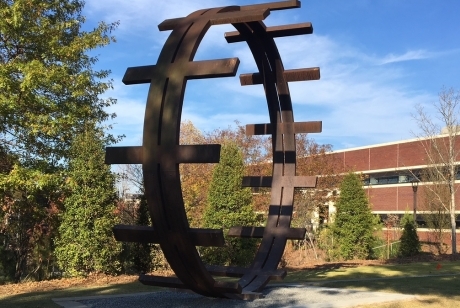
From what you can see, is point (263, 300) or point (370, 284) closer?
point (263, 300)

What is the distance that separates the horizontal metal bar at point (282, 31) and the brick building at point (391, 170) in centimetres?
2643

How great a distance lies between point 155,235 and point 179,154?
3.81 ft

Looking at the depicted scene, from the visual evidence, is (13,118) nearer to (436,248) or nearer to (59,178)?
(59,178)

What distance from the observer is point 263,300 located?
832cm

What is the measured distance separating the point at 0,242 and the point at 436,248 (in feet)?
61.8

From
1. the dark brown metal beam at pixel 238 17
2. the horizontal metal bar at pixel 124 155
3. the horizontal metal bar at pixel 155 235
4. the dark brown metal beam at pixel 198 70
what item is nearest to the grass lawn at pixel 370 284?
the horizontal metal bar at pixel 155 235

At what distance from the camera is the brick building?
36.0 metres

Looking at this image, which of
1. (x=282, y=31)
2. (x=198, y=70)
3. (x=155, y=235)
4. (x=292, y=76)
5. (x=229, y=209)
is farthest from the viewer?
(x=229, y=209)

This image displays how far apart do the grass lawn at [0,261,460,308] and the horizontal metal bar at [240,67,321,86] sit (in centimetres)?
413

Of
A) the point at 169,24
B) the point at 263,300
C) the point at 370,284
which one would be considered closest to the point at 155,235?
the point at 263,300

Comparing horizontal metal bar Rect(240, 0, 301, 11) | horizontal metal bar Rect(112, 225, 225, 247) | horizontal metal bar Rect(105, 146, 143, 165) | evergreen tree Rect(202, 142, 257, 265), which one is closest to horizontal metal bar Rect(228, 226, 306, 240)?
horizontal metal bar Rect(112, 225, 225, 247)

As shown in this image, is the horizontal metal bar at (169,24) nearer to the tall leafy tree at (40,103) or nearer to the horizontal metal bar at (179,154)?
the horizontal metal bar at (179,154)

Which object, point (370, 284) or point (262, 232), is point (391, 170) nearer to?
point (370, 284)

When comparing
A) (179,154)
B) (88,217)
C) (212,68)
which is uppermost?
(212,68)
